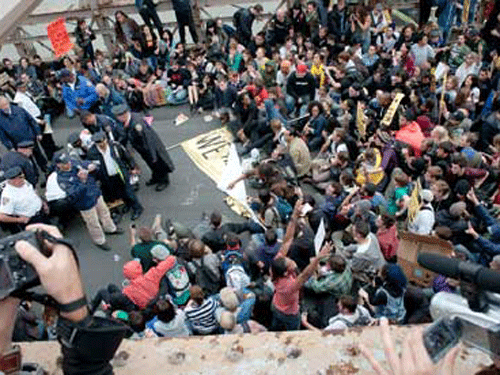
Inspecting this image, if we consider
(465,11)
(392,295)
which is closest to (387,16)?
(465,11)

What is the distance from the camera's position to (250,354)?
233 centimetres

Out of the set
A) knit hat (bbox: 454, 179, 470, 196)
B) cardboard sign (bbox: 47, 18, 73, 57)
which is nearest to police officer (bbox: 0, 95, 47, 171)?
cardboard sign (bbox: 47, 18, 73, 57)

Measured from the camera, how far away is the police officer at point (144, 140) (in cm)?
805

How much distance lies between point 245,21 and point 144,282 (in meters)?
7.84

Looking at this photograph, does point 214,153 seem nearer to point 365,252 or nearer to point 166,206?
point 166,206

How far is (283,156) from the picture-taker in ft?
27.0

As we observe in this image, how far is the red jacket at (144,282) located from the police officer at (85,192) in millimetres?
1800

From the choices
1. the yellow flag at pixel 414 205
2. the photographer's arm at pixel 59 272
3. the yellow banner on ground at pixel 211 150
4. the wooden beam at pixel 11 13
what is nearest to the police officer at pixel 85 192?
the wooden beam at pixel 11 13

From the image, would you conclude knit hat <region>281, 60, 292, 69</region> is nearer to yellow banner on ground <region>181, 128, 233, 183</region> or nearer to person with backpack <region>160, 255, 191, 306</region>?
yellow banner on ground <region>181, 128, 233, 183</region>

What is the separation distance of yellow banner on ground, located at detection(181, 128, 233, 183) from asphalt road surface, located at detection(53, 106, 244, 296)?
0.11m

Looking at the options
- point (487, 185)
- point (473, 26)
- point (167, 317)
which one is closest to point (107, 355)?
point (167, 317)

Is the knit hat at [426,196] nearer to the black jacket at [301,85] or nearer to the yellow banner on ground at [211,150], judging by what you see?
the yellow banner on ground at [211,150]

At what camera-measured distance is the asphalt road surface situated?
7.43m

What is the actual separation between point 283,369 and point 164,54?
34.6ft
